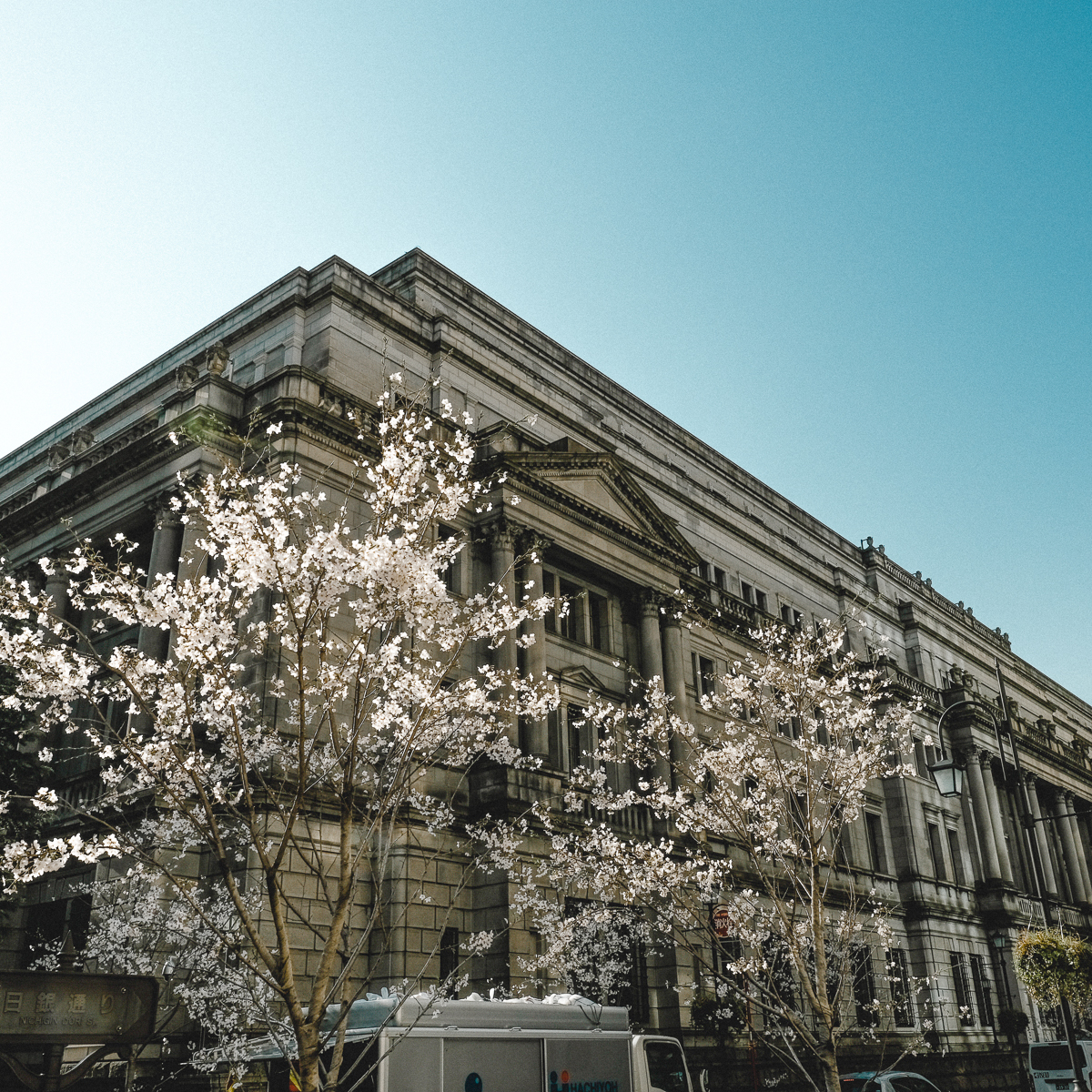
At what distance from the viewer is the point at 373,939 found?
976 inches

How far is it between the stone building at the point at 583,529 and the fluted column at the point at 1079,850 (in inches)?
73.6

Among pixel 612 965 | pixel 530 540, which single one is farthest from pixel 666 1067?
pixel 530 540

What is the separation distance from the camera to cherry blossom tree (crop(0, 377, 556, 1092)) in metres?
11.5

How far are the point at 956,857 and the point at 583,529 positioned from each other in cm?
3313

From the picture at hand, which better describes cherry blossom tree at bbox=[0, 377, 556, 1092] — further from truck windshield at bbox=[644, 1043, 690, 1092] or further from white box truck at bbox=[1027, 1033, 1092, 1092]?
white box truck at bbox=[1027, 1033, 1092, 1092]

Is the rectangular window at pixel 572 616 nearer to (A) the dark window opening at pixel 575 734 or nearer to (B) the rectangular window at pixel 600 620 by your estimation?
(B) the rectangular window at pixel 600 620

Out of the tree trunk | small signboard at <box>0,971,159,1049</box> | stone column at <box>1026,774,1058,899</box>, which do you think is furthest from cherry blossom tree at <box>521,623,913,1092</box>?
stone column at <box>1026,774,1058,899</box>

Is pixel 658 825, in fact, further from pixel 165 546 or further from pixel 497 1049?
pixel 497 1049

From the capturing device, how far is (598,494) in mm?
35312

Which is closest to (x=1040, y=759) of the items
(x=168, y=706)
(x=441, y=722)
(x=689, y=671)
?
(x=689, y=671)

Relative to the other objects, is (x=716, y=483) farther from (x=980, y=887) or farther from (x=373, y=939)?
(x=373, y=939)

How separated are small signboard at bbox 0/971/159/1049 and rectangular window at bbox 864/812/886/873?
45972 mm

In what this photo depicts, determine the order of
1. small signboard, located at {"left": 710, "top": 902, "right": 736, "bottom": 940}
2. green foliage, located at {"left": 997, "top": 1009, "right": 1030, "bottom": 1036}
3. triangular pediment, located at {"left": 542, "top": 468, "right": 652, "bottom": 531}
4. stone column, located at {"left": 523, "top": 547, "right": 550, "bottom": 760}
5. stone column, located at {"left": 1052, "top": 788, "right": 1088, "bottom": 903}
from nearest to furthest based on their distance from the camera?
small signboard, located at {"left": 710, "top": 902, "right": 736, "bottom": 940}, stone column, located at {"left": 523, "top": 547, "right": 550, "bottom": 760}, triangular pediment, located at {"left": 542, "top": 468, "right": 652, "bottom": 531}, green foliage, located at {"left": 997, "top": 1009, "right": 1030, "bottom": 1036}, stone column, located at {"left": 1052, "top": 788, "right": 1088, "bottom": 903}

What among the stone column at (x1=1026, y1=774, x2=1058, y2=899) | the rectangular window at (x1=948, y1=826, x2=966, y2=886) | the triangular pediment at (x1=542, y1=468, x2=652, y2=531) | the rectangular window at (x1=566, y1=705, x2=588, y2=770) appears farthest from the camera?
the stone column at (x1=1026, y1=774, x2=1058, y2=899)
